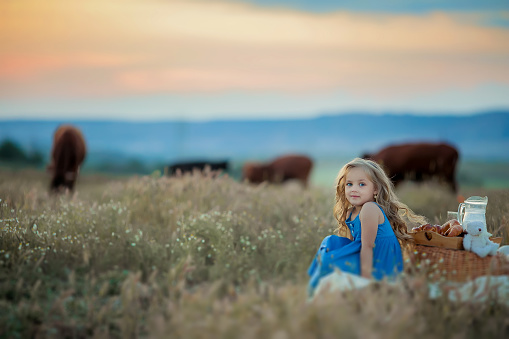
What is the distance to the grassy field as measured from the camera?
3.13 metres

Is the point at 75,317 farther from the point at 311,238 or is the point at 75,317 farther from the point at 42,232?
the point at 311,238

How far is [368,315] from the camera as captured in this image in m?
3.15

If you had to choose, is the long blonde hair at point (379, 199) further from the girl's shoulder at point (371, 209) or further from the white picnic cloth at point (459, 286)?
the white picnic cloth at point (459, 286)

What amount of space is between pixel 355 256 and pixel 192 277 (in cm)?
170

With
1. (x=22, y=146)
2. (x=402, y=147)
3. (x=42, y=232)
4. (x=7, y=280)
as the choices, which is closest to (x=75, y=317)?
(x=7, y=280)

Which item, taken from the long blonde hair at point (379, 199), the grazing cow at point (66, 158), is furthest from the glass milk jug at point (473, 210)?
the grazing cow at point (66, 158)

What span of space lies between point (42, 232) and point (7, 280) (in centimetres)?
95

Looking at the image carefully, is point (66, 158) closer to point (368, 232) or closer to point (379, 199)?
point (379, 199)

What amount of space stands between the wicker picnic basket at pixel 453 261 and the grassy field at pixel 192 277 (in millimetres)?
350

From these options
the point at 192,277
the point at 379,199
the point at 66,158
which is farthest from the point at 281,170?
the point at 379,199

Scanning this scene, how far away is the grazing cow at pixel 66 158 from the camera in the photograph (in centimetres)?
1324

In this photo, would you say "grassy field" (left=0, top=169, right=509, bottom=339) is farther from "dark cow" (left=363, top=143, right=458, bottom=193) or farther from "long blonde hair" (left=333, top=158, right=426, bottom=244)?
"dark cow" (left=363, top=143, right=458, bottom=193)

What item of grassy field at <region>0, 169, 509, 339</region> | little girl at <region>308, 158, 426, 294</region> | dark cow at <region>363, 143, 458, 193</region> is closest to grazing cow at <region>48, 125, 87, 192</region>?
grassy field at <region>0, 169, 509, 339</region>

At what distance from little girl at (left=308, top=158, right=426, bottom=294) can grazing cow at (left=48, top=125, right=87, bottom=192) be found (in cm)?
961
